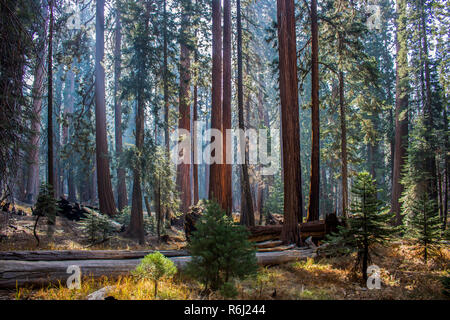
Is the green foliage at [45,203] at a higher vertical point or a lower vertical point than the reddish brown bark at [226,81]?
lower

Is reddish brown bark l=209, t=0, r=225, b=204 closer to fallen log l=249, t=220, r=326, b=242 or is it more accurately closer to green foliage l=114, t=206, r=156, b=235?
fallen log l=249, t=220, r=326, b=242

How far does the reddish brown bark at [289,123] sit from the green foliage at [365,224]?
267cm

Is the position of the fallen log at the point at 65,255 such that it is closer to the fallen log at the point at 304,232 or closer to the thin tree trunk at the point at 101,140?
the fallen log at the point at 304,232

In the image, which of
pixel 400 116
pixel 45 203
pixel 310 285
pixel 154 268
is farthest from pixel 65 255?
pixel 400 116

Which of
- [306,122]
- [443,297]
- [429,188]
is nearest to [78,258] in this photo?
[443,297]

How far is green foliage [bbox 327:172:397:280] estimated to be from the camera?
17.4 ft

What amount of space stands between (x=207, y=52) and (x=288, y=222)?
11.4 m

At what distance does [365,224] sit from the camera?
534 cm

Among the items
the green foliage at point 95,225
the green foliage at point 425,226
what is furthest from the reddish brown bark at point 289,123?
the green foliage at point 95,225

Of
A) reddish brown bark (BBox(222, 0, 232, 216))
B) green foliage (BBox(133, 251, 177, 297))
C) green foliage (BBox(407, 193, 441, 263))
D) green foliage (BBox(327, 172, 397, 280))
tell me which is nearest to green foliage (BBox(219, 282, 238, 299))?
green foliage (BBox(133, 251, 177, 297))

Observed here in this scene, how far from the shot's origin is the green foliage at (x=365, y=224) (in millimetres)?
5289

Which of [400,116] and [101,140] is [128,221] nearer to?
[101,140]

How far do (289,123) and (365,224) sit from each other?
4.25 metres
